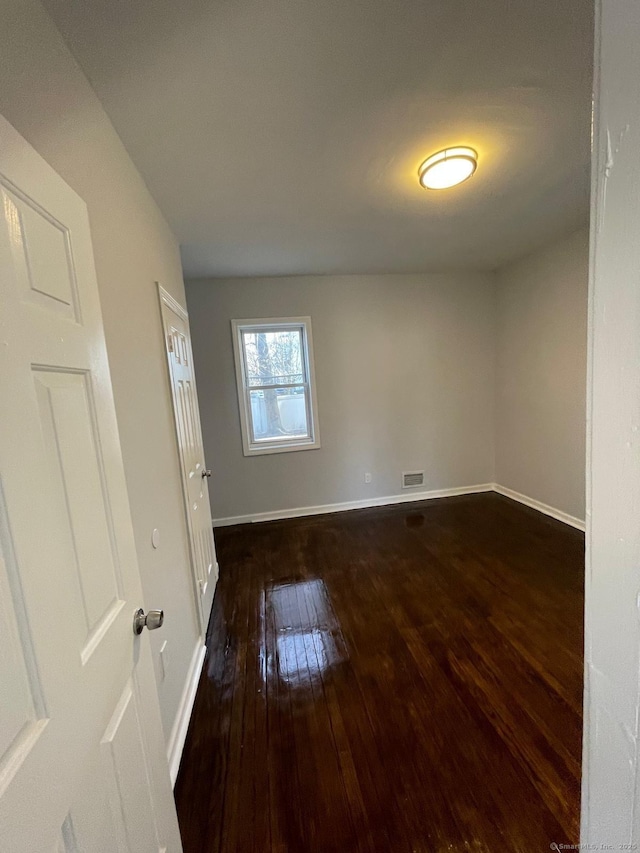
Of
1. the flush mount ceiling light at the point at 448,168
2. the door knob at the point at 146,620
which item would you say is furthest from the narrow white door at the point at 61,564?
the flush mount ceiling light at the point at 448,168

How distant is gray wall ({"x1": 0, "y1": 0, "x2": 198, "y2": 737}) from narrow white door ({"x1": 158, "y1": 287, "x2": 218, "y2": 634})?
9 centimetres

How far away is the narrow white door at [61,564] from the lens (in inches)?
19.5

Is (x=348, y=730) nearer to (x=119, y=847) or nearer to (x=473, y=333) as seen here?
(x=119, y=847)

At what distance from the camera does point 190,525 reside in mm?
2029

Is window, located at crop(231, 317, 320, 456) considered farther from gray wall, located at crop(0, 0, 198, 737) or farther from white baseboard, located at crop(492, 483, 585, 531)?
white baseboard, located at crop(492, 483, 585, 531)

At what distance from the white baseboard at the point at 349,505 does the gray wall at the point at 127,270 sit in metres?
1.85

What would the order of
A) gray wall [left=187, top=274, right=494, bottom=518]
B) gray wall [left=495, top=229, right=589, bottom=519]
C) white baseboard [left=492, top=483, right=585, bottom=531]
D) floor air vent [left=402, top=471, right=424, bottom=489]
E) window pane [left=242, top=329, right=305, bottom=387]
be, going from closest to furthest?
1. gray wall [left=495, top=229, right=589, bottom=519]
2. white baseboard [left=492, top=483, right=585, bottom=531]
3. gray wall [left=187, top=274, right=494, bottom=518]
4. window pane [left=242, top=329, right=305, bottom=387]
5. floor air vent [left=402, top=471, right=424, bottom=489]

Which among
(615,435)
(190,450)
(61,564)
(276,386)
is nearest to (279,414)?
(276,386)

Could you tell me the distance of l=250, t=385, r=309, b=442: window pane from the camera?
151 inches

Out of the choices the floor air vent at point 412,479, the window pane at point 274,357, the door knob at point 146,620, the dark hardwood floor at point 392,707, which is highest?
the window pane at point 274,357

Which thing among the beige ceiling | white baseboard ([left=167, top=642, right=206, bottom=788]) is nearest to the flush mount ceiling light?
the beige ceiling

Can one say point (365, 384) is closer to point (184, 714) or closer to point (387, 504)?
point (387, 504)

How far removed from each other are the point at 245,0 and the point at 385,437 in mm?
3460

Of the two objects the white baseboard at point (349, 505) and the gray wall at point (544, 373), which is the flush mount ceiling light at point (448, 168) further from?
the white baseboard at point (349, 505)
